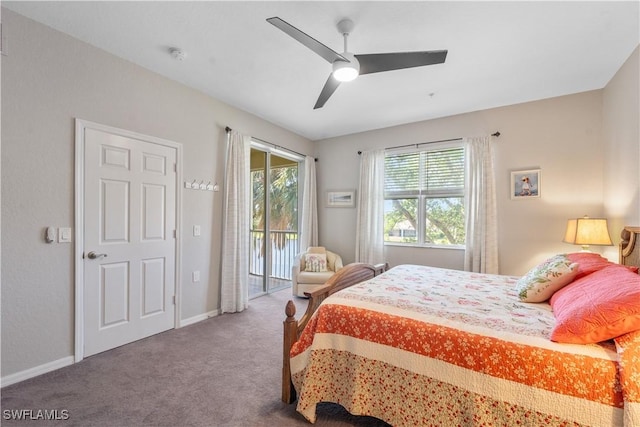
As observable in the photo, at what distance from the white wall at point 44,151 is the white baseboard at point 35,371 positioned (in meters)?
0.03

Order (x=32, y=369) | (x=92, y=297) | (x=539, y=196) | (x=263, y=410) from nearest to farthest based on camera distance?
(x=263, y=410), (x=32, y=369), (x=92, y=297), (x=539, y=196)

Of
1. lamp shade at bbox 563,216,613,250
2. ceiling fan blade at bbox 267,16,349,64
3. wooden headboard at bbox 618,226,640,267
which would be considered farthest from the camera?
lamp shade at bbox 563,216,613,250

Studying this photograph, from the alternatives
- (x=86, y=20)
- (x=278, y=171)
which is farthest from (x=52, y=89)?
(x=278, y=171)

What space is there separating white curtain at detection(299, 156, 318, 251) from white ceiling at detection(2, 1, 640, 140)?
1818 mm

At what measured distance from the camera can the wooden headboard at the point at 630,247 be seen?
2.21m

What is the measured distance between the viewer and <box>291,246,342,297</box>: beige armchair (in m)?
4.20

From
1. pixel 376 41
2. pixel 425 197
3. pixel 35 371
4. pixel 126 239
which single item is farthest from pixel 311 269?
pixel 376 41

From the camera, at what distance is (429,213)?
4348mm

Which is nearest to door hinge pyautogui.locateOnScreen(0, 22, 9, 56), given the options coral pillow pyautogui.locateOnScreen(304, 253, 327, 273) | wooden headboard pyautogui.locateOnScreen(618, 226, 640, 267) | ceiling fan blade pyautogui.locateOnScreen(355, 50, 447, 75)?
ceiling fan blade pyautogui.locateOnScreen(355, 50, 447, 75)

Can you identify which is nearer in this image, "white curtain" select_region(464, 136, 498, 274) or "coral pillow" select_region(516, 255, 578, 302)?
"coral pillow" select_region(516, 255, 578, 302)

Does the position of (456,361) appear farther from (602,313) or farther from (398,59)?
(398,59)

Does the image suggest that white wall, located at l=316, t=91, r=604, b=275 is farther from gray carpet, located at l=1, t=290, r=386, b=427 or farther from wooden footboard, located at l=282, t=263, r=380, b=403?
gray carpet, located at l=1, t=290, r=386, b=427

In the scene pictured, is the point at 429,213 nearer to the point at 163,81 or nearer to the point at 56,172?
the point at 163,81

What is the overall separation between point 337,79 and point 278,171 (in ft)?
11.0
